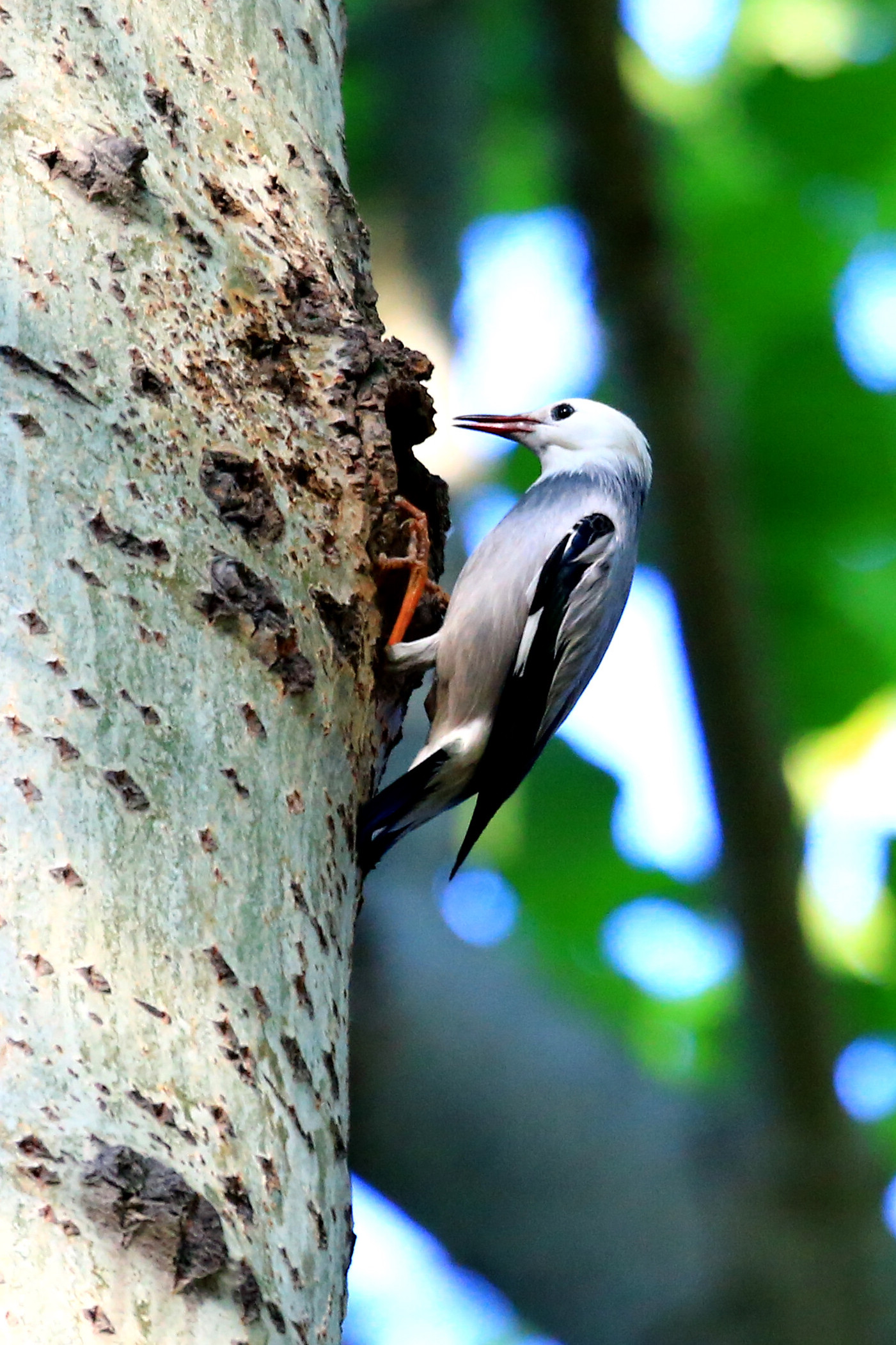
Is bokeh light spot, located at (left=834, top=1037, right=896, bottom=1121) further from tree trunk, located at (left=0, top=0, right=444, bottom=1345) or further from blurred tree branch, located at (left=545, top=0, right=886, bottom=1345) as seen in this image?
tree trunk, located at (left=0, top=0, right=444, bottom=1345)

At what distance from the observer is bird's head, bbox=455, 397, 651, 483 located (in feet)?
13.9

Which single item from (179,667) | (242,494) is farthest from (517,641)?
(179,667)

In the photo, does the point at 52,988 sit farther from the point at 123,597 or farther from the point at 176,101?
the point at 176,101

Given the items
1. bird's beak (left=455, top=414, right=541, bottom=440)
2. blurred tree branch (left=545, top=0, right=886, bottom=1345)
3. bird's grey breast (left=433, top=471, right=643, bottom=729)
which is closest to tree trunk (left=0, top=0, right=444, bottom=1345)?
bird's grey breast (left=433, top=471, right=643, bottom=729)

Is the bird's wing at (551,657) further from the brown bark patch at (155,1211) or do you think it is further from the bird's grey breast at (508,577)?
the brown bark patch at (155,1211)

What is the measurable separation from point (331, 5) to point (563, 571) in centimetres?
133

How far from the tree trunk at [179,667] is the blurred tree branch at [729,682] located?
1413 mm

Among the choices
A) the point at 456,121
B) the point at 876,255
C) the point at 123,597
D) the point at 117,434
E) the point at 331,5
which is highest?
the point at 876,255

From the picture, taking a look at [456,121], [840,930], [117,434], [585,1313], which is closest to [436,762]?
[117,434]

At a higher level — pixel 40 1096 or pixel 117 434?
pixel 117 434

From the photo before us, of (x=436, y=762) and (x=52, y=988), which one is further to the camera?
(x=436, y=762)

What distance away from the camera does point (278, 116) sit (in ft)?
7.61

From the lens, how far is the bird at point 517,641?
3.19m

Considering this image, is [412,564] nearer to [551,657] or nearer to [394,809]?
[394,809]
